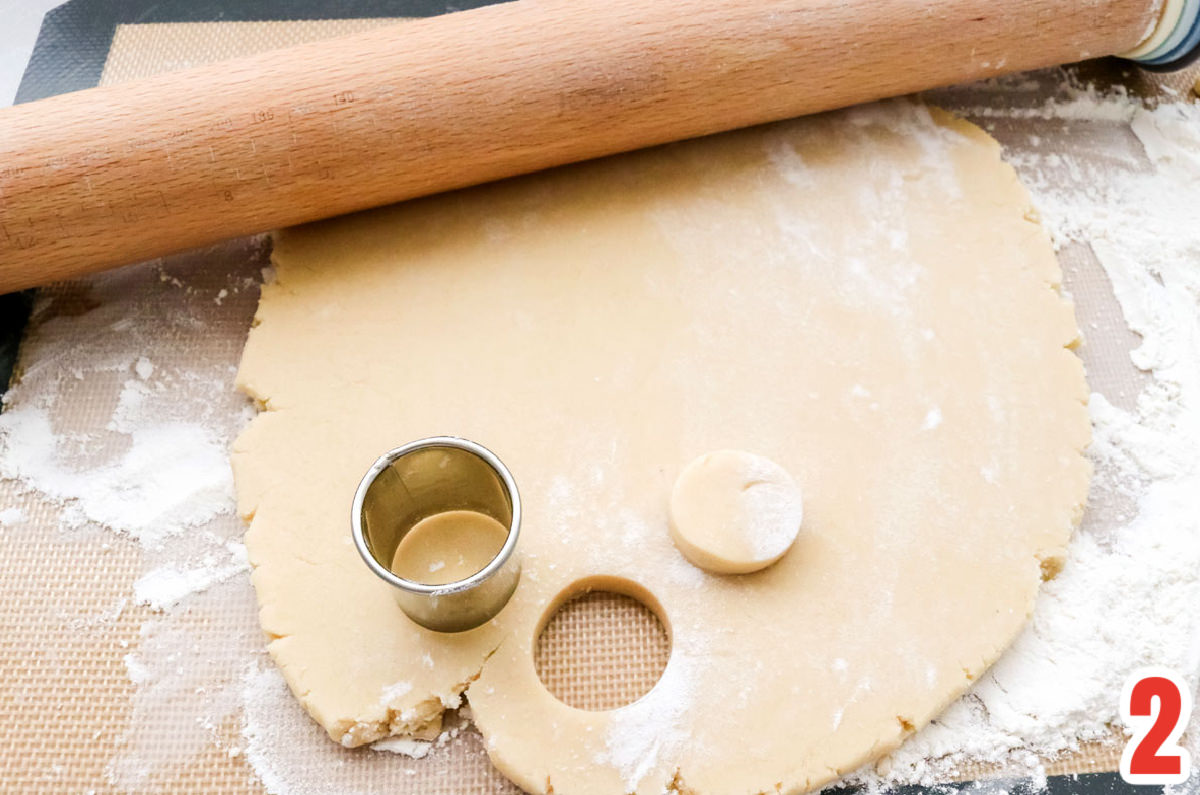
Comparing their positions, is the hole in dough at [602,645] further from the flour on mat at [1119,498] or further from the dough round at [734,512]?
the flour on mat at [1119,498]

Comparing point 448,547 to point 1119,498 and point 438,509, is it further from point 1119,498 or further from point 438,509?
point 1119,498

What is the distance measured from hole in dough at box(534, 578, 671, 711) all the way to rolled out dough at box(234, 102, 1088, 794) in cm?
5

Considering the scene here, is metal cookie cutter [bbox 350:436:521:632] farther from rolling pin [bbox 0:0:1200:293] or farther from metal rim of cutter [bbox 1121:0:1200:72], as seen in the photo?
metal rim of cutter [bbox 1121:0:1200:72]

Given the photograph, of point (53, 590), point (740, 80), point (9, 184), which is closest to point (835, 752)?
point (740, 80)

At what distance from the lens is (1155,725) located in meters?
1.39

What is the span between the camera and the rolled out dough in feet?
4.34

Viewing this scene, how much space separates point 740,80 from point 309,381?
3.02 feet

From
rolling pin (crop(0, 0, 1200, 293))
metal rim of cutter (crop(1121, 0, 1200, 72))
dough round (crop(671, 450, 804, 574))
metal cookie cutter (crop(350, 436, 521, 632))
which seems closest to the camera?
metal cookie cutter (crop(350, 436, 521, 632))

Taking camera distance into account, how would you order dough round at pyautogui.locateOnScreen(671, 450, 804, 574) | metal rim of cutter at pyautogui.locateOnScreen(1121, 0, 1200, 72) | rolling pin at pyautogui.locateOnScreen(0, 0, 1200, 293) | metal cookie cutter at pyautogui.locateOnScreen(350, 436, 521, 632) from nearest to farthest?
metal cookie cutter at pyautogui.locateOnScreen(350, 436, 521, 632)
dough round at pyautogui.locateOnScreen(671, 450, 804, 574)
rolling pin at pyautogui.locateOnScreen(0, 0, 1200, 293)
metal rim of cutter at pyautogui.locateOnScreen(1121, 0, 1200, 72)

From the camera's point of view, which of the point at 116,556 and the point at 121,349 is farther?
the point at 121,349

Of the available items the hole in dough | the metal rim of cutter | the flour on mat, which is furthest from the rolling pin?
the hole in dough

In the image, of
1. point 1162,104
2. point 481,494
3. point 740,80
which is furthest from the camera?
point 1162,104

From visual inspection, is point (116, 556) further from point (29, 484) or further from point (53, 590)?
point (29, 484)

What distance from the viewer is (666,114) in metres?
A: 1.65
